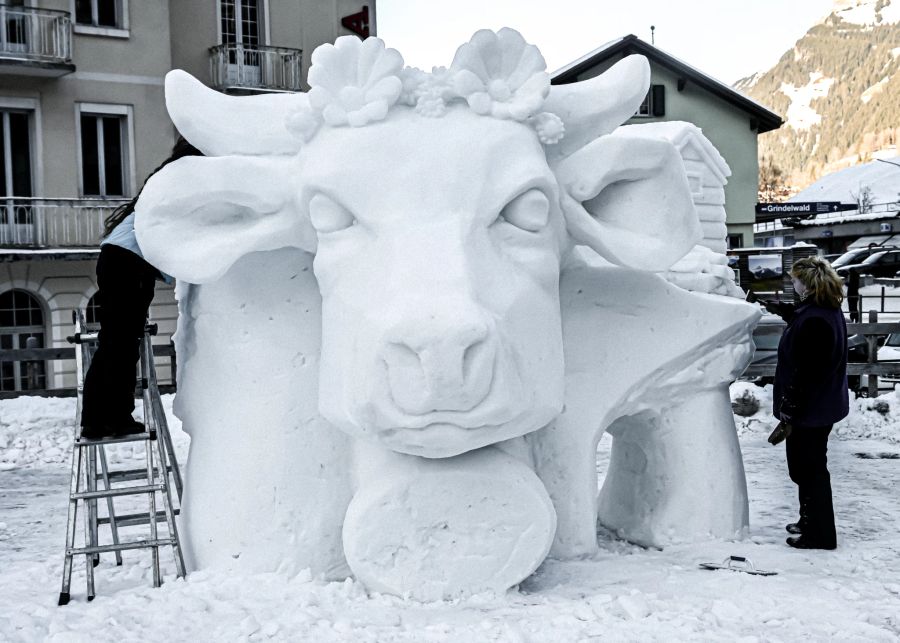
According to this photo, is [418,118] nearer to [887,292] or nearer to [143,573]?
[143,573]

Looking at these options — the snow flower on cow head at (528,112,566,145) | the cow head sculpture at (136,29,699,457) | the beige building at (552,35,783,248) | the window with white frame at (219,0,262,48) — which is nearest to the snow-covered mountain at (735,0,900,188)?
the beige building at (552,35,783,248)

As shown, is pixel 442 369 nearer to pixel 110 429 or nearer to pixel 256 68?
pixel 110 429

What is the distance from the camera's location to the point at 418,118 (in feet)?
11.0

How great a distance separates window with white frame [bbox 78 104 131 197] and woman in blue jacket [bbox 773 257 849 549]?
13.2m

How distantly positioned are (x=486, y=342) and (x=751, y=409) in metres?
6.69

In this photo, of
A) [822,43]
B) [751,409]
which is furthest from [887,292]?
[822,43]

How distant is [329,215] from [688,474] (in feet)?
5.93

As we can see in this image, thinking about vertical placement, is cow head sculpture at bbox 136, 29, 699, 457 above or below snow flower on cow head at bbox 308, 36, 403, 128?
below

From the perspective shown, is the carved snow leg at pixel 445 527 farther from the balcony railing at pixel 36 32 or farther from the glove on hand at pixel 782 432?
the balcony railing at pixel 36 32

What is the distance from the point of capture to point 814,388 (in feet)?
14.4

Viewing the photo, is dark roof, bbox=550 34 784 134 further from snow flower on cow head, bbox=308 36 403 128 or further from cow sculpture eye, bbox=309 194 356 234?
cow sculpture eye, bbox=309 194 356 234

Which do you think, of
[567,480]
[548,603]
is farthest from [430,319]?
[567,480]

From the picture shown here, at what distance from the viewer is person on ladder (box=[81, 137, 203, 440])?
12.3 ft

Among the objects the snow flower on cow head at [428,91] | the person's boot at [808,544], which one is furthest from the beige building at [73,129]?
the snow flower on cow head at [428,91]
